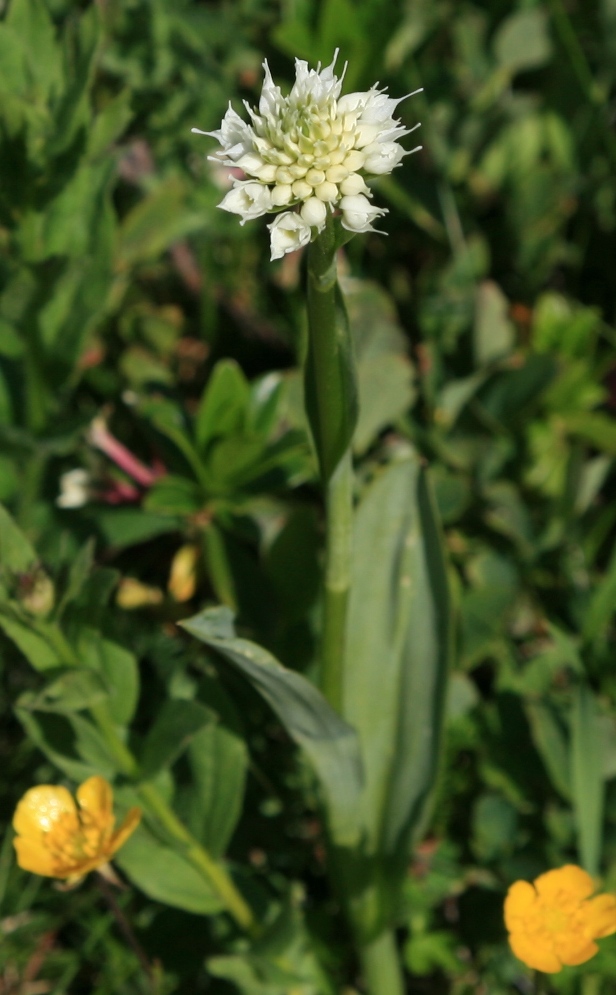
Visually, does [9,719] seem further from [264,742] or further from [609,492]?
[609,492]

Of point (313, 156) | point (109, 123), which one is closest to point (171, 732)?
point (313, 156)

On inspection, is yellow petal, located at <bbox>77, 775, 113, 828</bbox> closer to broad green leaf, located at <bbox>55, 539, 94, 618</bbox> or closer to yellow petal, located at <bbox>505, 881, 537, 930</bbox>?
broad green leaf, located at <bbox>55, 539, 94, 618</bbox>

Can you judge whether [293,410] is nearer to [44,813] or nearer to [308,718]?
[308,718]

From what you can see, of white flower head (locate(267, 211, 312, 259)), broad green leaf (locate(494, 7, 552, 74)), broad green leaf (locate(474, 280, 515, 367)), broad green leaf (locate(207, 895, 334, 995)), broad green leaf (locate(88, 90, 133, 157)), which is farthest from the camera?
broad green leaf (locate(494, 7, 552, 74))

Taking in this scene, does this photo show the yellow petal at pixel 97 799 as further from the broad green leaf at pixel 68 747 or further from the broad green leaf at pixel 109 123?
the broad green leaf at pixel 109 123

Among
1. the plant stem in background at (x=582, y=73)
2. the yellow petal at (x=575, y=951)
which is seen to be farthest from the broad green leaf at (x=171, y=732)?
the plant stem in background at (x=582, y=73)

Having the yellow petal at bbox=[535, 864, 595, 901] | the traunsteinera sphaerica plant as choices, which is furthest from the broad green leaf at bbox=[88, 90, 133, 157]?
the yellow petal at bbox=[535, 864, 595, 901]

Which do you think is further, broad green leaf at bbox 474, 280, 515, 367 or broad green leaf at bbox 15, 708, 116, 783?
broad green leaf at bbox 474, 280, 515, 367
